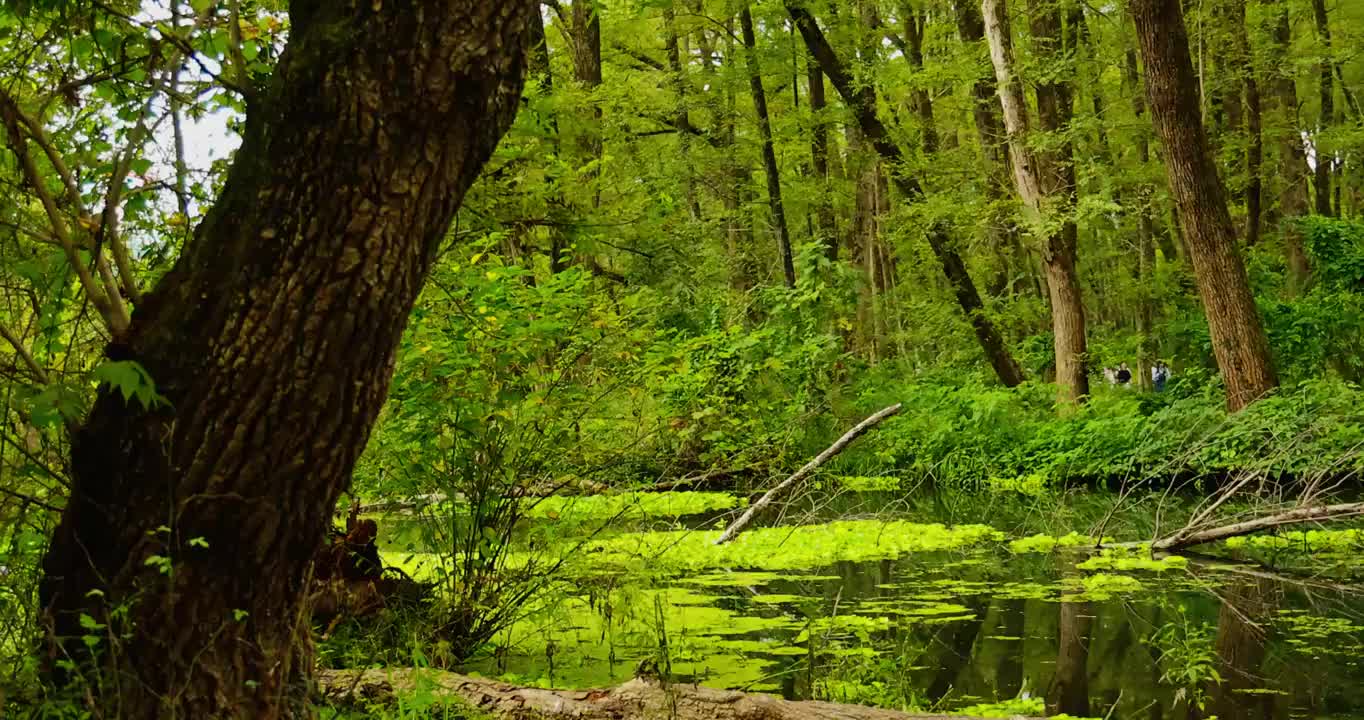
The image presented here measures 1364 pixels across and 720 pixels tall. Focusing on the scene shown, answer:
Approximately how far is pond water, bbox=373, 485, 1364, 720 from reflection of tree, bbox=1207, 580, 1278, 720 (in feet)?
0.04

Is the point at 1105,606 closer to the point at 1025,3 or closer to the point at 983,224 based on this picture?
the point at 983,224

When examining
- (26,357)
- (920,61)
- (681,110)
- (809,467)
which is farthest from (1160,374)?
(26,357)

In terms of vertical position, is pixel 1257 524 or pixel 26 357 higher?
pixel 26 357

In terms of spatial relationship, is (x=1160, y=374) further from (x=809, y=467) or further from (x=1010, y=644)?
(x=1010, y=644)

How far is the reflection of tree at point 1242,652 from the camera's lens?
439cm

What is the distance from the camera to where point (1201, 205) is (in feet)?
36.4

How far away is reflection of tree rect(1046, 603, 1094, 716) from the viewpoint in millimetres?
4629

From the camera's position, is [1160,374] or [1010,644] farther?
[1160,374]

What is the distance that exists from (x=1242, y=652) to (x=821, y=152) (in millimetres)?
17297

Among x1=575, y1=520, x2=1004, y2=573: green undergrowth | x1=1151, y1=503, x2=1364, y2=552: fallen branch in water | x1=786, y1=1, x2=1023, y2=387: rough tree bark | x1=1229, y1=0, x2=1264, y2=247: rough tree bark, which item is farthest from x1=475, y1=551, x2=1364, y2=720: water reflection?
x1=1229, y1=0, x2=1264, y2=247: rough tree bark

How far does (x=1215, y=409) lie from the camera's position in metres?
11.5

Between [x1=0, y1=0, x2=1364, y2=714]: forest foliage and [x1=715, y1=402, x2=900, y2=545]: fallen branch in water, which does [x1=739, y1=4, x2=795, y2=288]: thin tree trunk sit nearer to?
[x1=0, y1=0, x2=1364, y2=714]: forest foliage

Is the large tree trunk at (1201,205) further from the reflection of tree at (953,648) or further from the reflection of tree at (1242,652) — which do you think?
the reflection of tree at (953,648)

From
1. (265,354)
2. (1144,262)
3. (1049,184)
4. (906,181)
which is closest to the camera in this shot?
(265,354)
